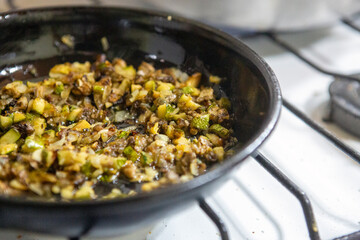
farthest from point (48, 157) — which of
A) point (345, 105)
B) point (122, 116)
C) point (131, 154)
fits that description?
point (345, 105)

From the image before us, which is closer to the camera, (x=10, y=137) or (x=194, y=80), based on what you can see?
(x=10, y=137)

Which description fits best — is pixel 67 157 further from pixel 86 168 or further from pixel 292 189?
pixel 292 189

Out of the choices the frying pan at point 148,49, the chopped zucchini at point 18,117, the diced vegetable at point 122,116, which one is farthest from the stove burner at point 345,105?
the chopped zucchini at point 18,117

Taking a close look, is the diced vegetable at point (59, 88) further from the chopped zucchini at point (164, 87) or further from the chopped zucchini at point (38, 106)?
the chopped zucchini at point (164, 87)

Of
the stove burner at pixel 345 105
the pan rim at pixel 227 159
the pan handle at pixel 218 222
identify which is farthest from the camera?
the stove burner at pixel 345 105

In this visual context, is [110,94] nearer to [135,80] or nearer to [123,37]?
[135,80]

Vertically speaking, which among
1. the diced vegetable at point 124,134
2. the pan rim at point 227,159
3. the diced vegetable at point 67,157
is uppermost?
the pan rim at point 227,159

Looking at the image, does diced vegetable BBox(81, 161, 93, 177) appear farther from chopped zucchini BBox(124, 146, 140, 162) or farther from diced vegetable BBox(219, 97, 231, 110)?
diced vegetable BBox(219, 97, 231, 110)
